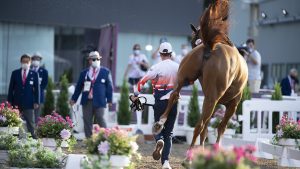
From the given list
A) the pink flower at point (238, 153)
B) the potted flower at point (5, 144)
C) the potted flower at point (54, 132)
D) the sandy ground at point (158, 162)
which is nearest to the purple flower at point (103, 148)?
the pink flower at point (238, 153)

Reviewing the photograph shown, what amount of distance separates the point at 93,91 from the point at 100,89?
5.6 inches

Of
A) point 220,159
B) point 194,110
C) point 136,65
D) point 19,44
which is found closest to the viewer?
point 220,159

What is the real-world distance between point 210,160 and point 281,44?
26.6m

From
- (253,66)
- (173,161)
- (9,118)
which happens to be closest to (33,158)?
(9,118)

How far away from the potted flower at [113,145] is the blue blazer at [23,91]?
27.3 feet

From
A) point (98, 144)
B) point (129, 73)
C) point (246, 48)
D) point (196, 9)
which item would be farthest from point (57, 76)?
point (98, 144)

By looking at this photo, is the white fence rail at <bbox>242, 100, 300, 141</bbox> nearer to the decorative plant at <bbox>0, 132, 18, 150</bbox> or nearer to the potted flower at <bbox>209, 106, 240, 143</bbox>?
the potted flower at <bbox>209, 106, 240, 143</bbox>

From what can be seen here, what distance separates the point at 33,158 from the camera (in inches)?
428

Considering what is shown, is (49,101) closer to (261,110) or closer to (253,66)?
(253,66)

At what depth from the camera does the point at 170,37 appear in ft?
91.0

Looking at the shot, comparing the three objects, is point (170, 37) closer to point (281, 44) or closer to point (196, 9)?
point (196, 9)

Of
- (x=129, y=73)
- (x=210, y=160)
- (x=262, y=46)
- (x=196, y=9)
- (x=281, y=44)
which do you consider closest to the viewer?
(x=210, y=160)

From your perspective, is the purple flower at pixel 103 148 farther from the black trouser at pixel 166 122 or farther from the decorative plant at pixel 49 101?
the decorative plant at pixel 49 101

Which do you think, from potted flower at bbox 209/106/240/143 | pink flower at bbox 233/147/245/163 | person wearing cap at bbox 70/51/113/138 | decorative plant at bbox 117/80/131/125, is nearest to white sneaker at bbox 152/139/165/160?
pink flower at bbox 233/147/245/163
